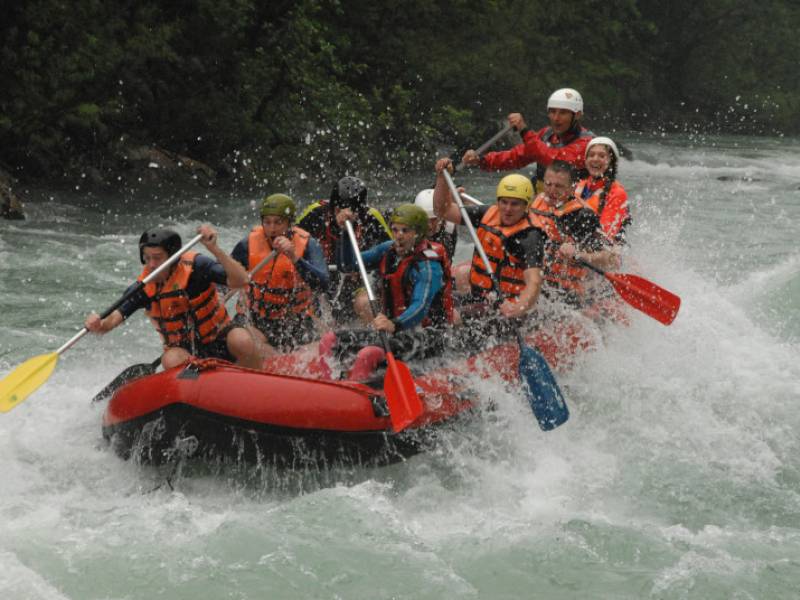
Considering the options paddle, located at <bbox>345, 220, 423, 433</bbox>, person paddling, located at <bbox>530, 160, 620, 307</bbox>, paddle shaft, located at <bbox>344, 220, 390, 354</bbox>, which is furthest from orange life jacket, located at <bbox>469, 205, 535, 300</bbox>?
paddle, located at <bbox>345, 220, 423, 433</bbox>

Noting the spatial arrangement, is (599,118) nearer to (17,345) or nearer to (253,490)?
(17,345)

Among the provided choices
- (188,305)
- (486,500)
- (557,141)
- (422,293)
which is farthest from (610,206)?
(188,305)

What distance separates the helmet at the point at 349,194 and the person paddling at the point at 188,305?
118 cm

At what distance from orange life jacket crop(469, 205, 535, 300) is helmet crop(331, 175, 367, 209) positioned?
30.2 inches

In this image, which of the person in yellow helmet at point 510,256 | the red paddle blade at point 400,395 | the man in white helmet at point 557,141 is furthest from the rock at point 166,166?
the red paddle blade at point 400,395

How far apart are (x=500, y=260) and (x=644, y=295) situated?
0.97 meters

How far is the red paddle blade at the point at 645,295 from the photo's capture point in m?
6.45

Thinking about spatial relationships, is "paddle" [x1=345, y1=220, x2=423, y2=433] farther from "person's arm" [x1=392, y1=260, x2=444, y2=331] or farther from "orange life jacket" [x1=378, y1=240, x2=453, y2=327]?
"orange life jacket" [x1=378, y1=240, x2=453, y2=327]

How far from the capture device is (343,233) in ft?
21.3

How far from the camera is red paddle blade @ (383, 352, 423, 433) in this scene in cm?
498

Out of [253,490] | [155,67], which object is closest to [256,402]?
[253,490]

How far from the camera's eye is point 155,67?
13.4 metres

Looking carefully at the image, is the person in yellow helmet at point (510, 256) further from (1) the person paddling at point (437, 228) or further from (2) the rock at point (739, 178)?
(2) the rock at point (739, 178)

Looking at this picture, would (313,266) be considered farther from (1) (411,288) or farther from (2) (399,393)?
(2) (399,393)
